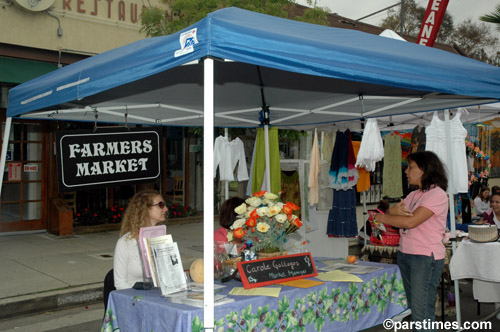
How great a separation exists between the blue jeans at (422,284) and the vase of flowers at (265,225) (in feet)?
3.80

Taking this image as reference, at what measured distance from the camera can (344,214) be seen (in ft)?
27.0

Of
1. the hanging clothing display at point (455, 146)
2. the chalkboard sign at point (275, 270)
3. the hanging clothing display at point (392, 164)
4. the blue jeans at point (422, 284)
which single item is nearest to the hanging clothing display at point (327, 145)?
the hanging clothing display at point (392, 164)

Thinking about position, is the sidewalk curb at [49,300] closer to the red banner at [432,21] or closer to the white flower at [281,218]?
the white flower at [281,218]

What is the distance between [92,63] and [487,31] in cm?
3334

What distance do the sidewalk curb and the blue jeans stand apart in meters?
4.54

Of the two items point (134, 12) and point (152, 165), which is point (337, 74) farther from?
point (134, 12)

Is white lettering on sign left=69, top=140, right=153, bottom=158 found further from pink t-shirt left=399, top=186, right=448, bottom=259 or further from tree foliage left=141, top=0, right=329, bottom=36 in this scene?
tree foliage left=141, top=0, right=329, bottom=36

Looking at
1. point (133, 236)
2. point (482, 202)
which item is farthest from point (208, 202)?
point (482, 202)

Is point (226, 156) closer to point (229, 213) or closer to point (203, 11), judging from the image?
point (203, 11)

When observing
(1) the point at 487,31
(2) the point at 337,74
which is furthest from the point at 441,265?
(1) the point at 487,31

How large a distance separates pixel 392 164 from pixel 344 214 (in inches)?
44.6

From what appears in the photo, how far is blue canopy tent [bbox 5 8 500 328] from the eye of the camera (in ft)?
9.59

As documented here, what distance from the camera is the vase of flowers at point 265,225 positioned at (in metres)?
3.69

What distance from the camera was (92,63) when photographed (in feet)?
13.0
